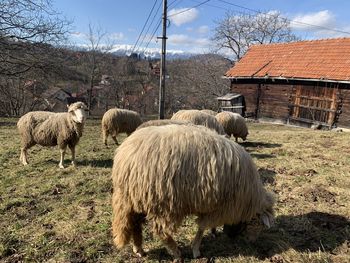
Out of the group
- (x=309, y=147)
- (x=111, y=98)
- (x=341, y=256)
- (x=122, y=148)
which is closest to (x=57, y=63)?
(x=309, y=147)

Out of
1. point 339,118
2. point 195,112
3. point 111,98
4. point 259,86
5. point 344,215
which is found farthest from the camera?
point 111,98

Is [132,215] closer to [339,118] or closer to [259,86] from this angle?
[339,118]

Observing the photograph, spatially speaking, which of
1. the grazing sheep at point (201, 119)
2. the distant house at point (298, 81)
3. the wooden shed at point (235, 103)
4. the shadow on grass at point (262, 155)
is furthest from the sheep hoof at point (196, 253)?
the wooden shed at point (235, 103)

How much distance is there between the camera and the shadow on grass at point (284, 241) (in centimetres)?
408

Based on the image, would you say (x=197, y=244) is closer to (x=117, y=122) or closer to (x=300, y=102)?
(x=117, y=122)

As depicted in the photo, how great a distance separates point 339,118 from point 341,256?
601 inches

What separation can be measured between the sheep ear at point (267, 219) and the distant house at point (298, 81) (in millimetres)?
14651

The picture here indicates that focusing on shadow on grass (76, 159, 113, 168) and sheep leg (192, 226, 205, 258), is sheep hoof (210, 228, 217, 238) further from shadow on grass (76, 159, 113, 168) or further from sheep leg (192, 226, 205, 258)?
shadow on grass (76, 159, 113, 168)

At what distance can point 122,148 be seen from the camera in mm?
4027

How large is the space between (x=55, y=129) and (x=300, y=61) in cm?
1672

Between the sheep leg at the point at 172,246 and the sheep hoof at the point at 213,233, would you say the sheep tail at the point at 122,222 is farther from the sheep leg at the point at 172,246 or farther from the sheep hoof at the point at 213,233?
the sheep hoof at the point at 213,233

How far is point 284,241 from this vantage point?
14.0ft

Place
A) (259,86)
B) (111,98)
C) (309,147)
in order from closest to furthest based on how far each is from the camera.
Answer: (309,147) < (259,86) < (111,98)

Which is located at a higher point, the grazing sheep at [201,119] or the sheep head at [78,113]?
the sheep head at [78,113]
